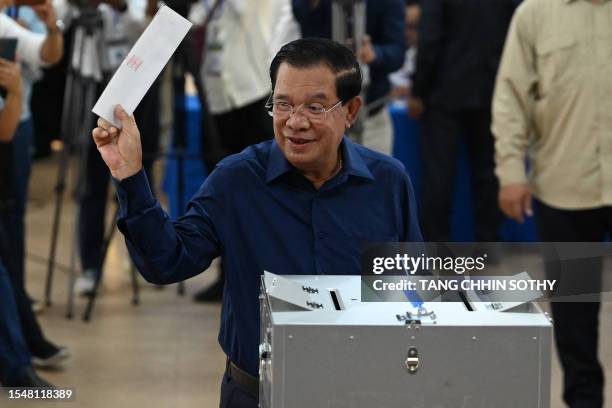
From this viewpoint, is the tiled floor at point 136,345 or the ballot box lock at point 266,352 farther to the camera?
the tiled floor at point 136,345

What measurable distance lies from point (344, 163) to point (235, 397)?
1.84 ft

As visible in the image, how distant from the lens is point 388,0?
6344mm

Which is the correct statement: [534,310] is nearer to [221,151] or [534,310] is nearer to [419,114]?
[221,151]

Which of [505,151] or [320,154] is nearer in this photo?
[320,154]

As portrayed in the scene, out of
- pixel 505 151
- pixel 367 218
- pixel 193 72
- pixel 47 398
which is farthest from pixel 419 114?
pixel 367 218

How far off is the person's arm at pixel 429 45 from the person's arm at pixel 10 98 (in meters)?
2.71

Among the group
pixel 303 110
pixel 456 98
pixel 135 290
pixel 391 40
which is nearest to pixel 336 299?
pixel 303 110

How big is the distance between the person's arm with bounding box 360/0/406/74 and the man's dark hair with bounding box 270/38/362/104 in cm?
351

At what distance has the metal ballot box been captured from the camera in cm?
207

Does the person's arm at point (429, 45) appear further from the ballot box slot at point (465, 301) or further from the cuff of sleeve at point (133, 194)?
the ballot box slot at point (465, 301)

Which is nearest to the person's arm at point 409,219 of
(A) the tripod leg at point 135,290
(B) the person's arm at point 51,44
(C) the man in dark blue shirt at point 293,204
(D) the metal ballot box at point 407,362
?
(C) the man in dark blue shirt at point 293,204

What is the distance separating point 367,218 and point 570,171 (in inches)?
79.4

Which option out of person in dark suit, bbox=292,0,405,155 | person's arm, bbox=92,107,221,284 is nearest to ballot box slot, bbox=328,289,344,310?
person's arm, bbox=92,107,221,284

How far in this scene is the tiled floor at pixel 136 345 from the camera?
530 centimetres
